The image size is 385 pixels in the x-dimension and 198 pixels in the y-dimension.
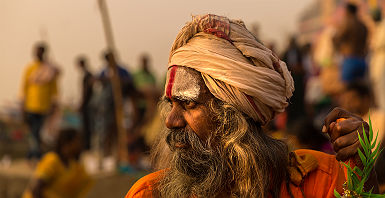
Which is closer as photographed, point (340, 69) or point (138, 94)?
point (340, 69)

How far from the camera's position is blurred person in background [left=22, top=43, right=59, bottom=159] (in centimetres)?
1121

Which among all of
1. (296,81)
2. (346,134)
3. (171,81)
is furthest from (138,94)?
(346,134)

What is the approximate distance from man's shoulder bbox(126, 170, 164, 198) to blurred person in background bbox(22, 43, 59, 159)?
8.18 meters

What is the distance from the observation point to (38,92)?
11.4 meters

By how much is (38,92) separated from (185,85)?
871cm

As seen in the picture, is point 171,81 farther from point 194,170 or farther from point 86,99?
point 86,99

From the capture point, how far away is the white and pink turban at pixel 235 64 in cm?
296

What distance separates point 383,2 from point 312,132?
12394mm

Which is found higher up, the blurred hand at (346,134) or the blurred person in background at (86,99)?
the blurred hand at (346,134)

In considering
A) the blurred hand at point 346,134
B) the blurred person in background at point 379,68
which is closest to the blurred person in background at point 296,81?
the blurred person in background at point 379,68

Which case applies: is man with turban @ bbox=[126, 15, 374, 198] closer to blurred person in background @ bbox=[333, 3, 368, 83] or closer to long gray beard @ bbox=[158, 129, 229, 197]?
long gray beard @ bbox=[158, 129, 229, 197]

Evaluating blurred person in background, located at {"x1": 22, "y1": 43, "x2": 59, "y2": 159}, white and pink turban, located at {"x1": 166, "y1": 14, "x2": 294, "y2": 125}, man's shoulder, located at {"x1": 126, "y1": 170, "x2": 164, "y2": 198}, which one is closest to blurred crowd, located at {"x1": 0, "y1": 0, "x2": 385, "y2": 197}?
blurred person in background, located at {"x1": 22, "y1": 43, "x2": 59, "y2": 159}

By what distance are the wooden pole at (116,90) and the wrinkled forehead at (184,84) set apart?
7014 millimetres

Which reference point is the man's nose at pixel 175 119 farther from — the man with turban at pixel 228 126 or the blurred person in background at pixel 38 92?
the blurred person in background at pixel 38 92
